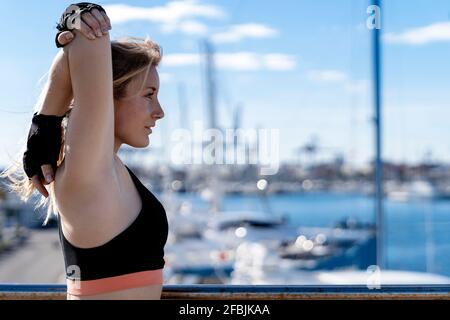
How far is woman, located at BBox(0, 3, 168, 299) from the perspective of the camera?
1389 mm

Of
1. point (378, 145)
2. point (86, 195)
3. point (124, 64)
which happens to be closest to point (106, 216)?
point (86, 195)

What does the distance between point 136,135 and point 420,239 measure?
128 feet

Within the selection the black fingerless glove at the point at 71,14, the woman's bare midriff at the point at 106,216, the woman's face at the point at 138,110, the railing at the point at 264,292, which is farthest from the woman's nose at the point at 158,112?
the railing at the point at 264,292

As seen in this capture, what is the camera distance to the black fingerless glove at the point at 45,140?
1.51 m

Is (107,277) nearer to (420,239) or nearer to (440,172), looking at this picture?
(420,239)

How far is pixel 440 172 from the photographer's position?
62.4m

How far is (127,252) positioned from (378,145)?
10.1 m

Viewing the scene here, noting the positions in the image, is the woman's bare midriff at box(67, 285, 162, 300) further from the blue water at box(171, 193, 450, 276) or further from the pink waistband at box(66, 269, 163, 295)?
the blue water at box(171, 193, 450, 276)

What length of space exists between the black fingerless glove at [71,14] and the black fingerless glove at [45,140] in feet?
0.53

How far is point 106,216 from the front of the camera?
4.67 feet

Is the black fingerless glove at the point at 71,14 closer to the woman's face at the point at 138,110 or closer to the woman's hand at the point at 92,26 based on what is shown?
the woman's hand at the point at 92,26

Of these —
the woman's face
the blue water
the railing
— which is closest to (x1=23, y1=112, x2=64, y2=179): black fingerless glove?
the woman's face
